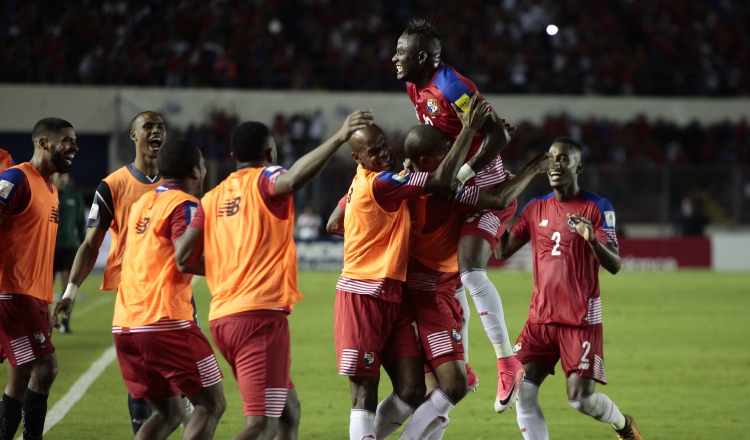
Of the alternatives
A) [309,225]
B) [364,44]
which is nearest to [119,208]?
[309,225]

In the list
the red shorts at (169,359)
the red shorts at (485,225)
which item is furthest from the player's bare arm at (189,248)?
the red shorts at (485,225)

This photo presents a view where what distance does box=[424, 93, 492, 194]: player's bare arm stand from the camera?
232 inches

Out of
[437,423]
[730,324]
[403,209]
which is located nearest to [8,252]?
[403,209]

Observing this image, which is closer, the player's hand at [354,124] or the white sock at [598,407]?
the player's hand at [354,124]

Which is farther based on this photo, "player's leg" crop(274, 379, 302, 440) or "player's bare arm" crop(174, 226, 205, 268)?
"player's leg" crop(274, 379, 302, 440)

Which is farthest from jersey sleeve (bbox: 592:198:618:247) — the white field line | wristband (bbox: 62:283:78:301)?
the white field line

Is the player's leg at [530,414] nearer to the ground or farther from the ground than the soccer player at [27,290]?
nearer to the ground

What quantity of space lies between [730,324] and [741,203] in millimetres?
13402

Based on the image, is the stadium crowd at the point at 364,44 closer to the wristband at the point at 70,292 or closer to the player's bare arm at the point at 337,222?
the wristband at the point at 70,292

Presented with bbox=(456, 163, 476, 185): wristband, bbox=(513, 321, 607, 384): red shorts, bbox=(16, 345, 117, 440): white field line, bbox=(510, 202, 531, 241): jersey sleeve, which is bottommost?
bbox=(16, 345, 117, 440): white field line

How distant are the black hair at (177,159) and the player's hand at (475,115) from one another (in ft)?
5.72

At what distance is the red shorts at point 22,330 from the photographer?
662 centimetres

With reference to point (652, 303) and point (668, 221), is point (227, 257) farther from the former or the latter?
point (668, 221)

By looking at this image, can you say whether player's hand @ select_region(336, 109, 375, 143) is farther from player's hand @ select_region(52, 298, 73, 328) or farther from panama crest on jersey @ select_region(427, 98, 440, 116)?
player's hand @ select_region(52, 298, 73, 328)
